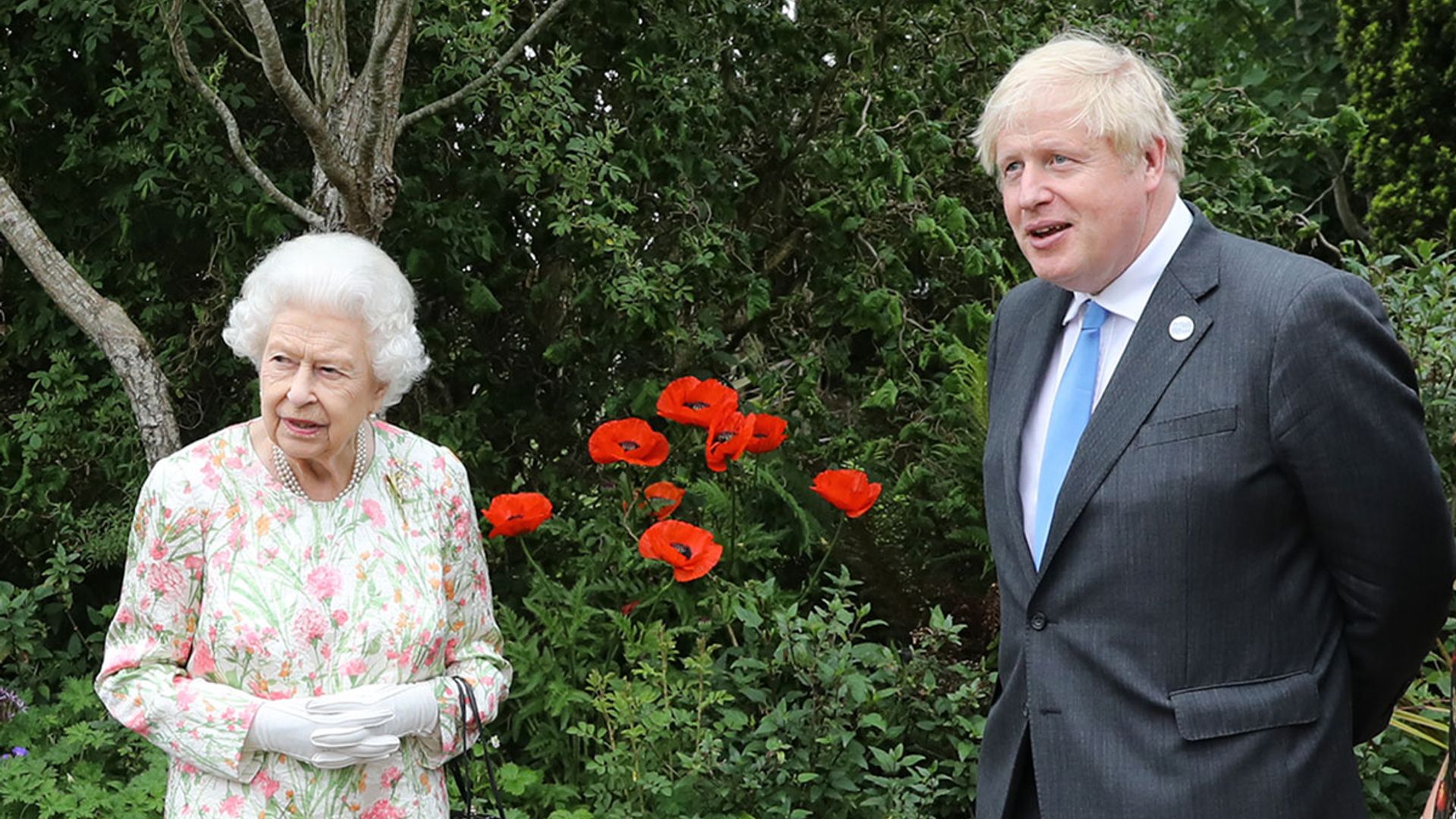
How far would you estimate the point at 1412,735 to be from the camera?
3.60m

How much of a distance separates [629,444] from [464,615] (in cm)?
142

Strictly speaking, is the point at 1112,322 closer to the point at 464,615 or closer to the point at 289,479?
the point at 464,615

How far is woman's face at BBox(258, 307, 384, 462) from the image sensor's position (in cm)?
232

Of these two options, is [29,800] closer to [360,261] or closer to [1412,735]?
[360,261]

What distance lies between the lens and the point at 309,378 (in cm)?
232

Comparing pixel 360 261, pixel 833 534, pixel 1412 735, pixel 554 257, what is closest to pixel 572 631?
pixel 833 534

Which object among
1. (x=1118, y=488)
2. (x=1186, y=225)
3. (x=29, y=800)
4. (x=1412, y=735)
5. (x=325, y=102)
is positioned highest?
(x=325, y=102)

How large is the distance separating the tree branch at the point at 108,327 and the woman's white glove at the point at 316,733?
1775 millimetres

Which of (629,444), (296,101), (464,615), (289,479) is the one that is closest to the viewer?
(289,479)

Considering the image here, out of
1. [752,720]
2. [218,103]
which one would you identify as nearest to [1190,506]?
[752,720]

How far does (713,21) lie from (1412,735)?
8.74 feet

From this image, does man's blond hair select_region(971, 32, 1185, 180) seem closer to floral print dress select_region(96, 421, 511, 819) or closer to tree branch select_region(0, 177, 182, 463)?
floral print dress select_region(96, 421, 511, 819)

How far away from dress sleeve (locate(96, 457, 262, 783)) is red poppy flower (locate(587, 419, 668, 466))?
162 cm

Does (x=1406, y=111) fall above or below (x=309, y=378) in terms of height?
above
